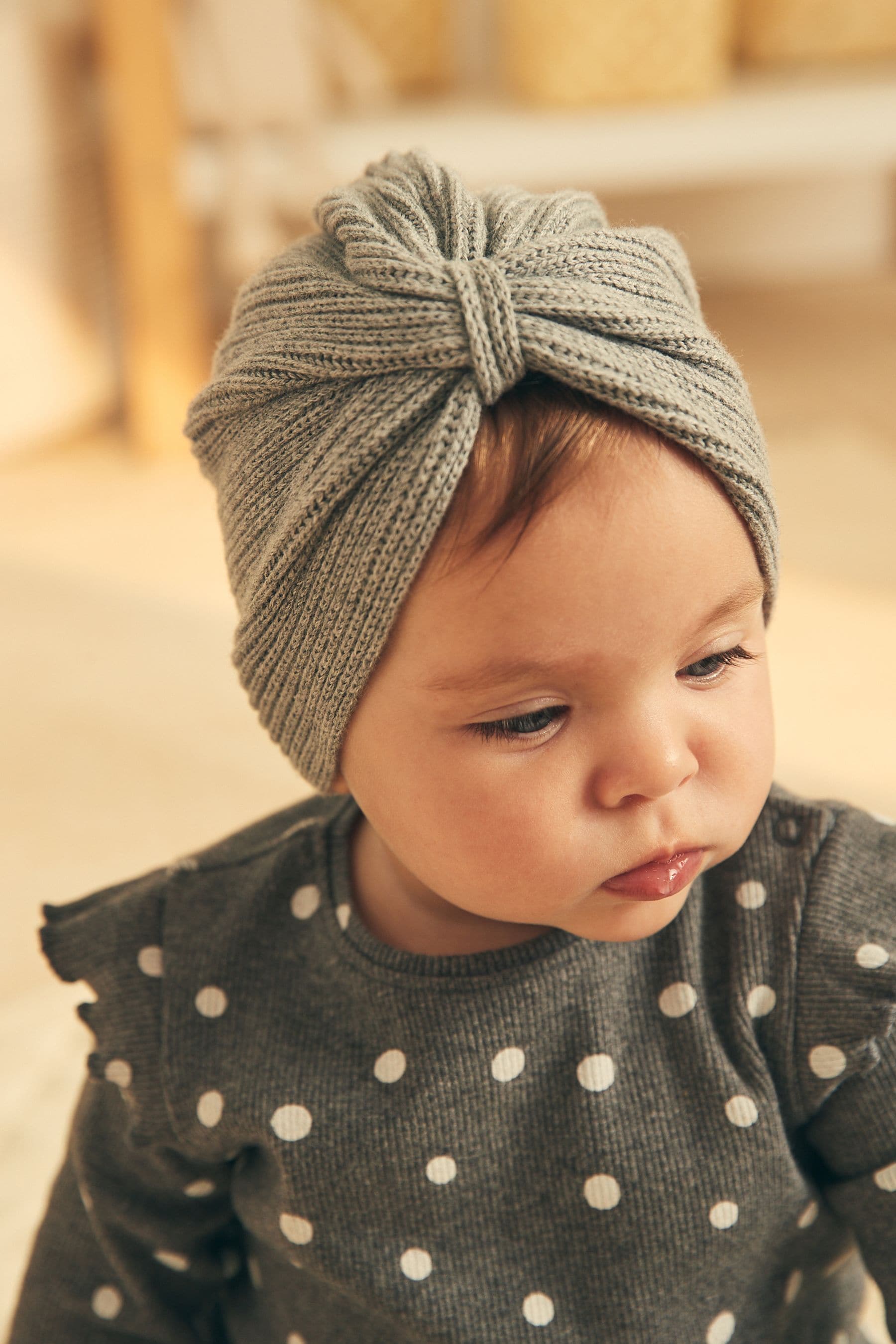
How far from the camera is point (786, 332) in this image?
2.55 m

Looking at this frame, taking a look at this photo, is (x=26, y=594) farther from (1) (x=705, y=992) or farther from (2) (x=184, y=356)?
(1) (x=705, y=992)

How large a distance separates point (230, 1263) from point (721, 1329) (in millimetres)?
281

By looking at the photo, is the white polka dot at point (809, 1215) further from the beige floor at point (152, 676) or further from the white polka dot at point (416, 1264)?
the beige floor at point (152, 676)

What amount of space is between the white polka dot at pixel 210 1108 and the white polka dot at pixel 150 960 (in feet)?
0.22

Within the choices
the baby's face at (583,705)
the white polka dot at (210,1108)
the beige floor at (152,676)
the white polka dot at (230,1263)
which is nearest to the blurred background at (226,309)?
the beige floor at (152,676)

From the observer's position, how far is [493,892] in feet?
1.86

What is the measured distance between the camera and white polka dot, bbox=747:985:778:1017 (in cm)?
60

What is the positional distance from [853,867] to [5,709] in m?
1.24

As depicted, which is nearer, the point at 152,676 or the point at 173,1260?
the point at 173,1260

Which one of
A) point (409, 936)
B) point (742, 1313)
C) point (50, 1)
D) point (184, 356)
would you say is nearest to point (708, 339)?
point (409, 936)

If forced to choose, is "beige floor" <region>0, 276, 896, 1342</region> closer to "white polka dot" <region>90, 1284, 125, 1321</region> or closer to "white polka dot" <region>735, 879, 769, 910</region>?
"white polka dot" <region>90, 1284, 125, 1321</region>

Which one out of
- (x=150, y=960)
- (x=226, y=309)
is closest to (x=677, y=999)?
(x=150, y=960)

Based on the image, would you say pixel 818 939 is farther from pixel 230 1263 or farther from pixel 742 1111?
pixel 230 1263

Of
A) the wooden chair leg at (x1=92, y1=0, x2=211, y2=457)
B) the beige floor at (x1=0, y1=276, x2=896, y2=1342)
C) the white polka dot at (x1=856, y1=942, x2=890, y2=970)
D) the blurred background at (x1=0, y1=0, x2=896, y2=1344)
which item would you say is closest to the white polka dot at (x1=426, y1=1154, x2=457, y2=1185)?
the white polka dot at (x1=856, y1=942, x2=890, y2=970)
